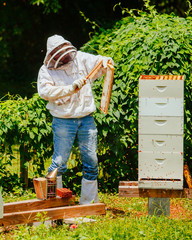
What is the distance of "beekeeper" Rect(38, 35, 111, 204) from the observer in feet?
15.7

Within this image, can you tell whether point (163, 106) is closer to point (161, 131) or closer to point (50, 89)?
point (161, 131)

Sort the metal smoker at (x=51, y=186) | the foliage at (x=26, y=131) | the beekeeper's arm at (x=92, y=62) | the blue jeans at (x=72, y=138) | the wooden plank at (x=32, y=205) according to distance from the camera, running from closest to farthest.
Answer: the wooden plank at (x=32, y=205), the metal smoker at (x=51, y=186), the blue jeans at (x=72, y=138), the beekeeper's arm at (x=92, y=62), the foliage at (x=26, y=131)

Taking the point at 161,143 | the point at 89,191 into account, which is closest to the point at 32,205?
the point at 89,191

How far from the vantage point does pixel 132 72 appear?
5.77 m

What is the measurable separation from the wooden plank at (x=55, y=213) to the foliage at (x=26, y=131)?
1.58 meters

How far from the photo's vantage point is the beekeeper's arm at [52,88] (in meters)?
4.66

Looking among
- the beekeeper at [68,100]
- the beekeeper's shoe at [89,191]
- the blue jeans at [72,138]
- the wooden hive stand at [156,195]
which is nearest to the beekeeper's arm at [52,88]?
the beekeeper at [68,100]

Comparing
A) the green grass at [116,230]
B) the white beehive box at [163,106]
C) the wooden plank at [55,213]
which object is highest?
the white beehive box at [163,106]

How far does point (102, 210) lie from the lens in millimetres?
4648

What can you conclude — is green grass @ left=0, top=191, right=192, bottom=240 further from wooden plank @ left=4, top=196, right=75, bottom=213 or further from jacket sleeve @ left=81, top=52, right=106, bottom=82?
jacket sleeve @ left=81, top=52, right=106, bottom=82

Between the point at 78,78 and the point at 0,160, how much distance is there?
1.69 m

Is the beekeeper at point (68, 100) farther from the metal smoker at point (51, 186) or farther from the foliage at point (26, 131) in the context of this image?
the foliage at point (26, 131)

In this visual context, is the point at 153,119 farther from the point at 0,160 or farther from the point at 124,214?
the point at 0,160

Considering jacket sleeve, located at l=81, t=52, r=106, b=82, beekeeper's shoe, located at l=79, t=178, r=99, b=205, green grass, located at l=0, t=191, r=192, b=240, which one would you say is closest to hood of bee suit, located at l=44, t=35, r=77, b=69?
jacket sleeve, located at l=81, t=52, r=106, b=82
